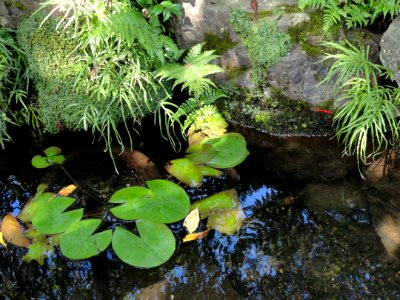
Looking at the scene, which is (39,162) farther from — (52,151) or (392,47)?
(392,47)

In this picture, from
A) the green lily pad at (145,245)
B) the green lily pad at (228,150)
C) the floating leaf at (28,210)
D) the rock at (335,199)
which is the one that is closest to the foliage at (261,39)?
the green lily pad at (228,150)

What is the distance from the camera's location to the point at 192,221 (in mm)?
3475

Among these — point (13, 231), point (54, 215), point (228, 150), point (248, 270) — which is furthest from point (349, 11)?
point (13, 231)

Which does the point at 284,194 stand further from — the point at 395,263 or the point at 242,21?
the point at 242,21

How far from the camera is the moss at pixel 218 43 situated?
4309 millimetres

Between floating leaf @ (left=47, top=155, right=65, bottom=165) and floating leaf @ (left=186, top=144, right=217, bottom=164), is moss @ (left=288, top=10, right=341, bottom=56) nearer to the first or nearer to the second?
floating leaf @ (left=186, top=144, right=217, bottom=164)

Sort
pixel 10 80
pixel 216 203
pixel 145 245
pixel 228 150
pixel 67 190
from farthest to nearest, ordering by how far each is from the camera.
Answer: pixel 10 80
pixel 228 150
pixel 67 190
pixel 216 203
pixel 145 245

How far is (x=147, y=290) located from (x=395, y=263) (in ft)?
5.77

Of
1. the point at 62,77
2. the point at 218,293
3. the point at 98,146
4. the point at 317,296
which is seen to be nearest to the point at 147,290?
the point at 218,293

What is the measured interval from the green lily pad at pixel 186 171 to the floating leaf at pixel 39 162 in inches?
44.2

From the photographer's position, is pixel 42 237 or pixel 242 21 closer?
pixel 42 237

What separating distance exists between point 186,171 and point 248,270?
3.52 ft

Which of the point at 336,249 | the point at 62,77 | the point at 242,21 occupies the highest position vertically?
the point at 242,21

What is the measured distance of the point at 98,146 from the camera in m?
4.38
